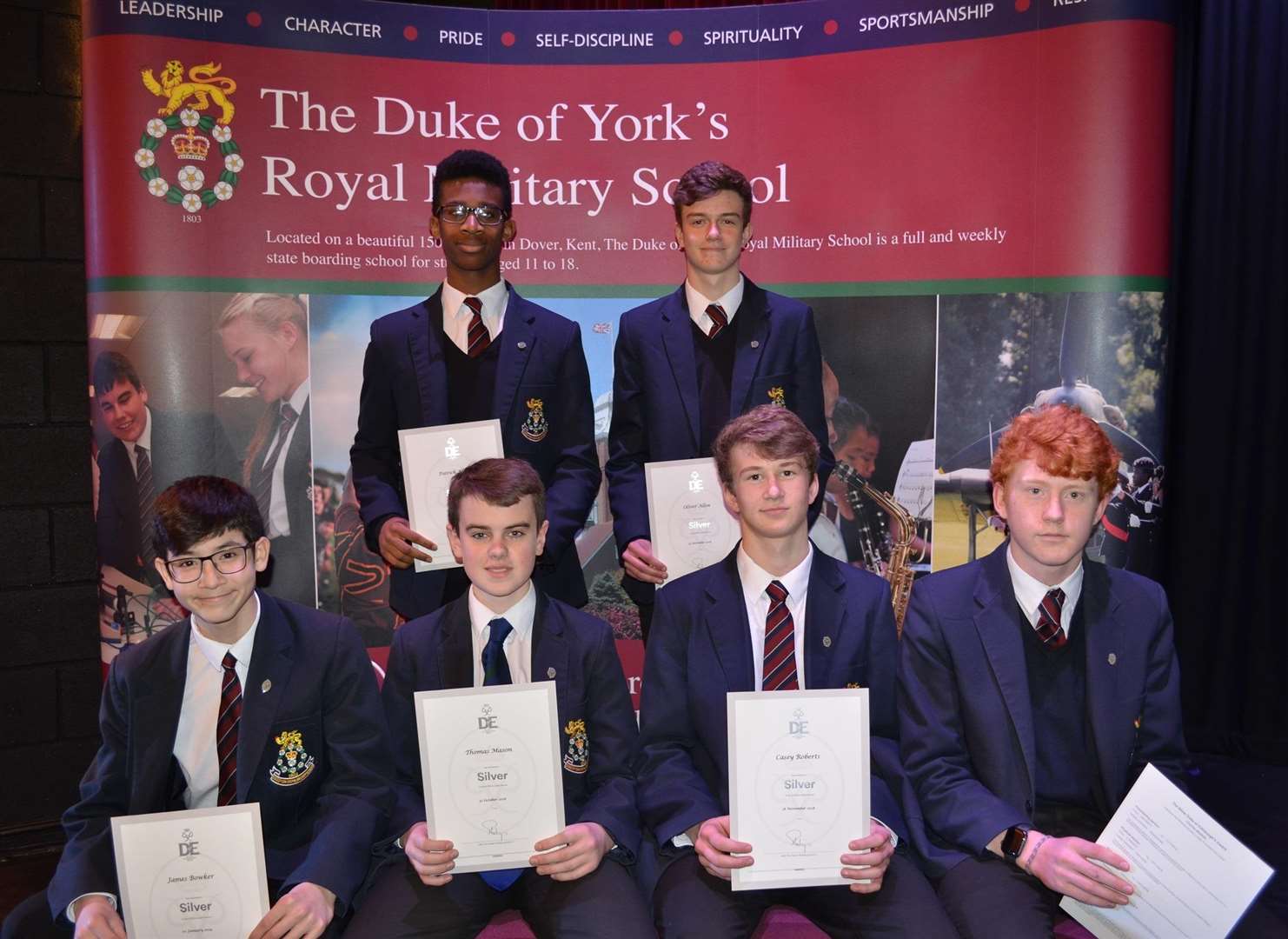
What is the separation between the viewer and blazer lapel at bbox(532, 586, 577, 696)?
2.84 m

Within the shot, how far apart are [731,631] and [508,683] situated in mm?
627

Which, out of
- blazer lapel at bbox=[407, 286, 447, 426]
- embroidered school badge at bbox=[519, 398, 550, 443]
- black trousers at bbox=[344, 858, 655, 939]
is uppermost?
blazer lapel at bbox=[407, 286, 447, 426]

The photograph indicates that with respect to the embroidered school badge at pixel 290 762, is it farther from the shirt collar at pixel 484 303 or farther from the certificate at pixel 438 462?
the shirt collar at pixel 484 303

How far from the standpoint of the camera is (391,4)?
433 cm

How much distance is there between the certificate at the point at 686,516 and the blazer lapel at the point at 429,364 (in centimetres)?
80

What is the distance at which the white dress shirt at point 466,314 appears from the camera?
383 centimetres

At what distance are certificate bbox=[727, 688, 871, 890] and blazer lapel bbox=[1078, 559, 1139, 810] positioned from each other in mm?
599

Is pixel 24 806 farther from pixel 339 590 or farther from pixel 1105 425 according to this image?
pixel 1105 425

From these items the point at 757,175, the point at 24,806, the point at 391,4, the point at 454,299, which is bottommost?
the point at 24,806

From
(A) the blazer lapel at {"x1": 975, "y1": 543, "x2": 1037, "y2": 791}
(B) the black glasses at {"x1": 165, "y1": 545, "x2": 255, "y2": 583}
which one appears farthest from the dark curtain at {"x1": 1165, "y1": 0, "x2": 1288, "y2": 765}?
(B) the black glasses at {"x1": 165, "y1": 545, "x2": 255, "y2": 583}

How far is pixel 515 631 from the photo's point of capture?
9.57 ft

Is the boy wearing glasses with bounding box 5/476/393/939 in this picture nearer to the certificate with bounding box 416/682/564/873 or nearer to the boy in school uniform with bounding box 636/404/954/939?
the certificate with bounding box 416/682/564/873

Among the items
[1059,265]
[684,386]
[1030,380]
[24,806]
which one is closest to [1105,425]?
[1030,380]

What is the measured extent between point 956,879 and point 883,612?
2.26 ft
